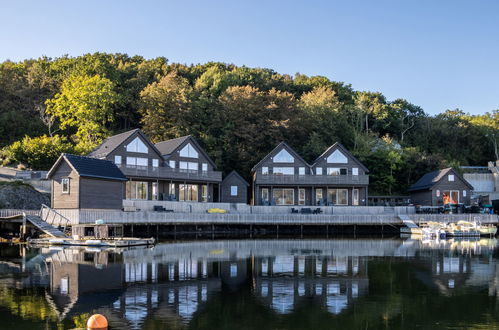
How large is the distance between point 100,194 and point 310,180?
23.4 metres

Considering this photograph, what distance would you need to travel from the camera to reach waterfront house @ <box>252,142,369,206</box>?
57531 mm

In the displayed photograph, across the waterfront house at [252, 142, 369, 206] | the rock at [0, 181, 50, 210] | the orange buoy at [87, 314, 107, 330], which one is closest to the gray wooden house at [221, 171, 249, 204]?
the waterfront house at [252, 142, 369, 206]

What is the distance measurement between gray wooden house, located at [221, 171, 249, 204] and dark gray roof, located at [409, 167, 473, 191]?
64.9 ft

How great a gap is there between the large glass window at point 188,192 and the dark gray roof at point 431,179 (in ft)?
82.4

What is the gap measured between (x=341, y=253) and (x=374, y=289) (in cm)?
1299

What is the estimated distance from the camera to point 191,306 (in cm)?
1725

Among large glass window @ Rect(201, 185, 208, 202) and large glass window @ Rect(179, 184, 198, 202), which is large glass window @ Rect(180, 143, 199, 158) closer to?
large glass window @ Rect(179, 184, 198, 202)

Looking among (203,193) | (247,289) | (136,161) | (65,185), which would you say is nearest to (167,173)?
(136,161)

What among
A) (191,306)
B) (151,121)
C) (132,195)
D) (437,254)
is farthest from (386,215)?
(191,306)

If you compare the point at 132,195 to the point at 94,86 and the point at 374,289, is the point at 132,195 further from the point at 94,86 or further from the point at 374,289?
the point at 374,289

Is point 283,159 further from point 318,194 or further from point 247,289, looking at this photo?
point 247,289

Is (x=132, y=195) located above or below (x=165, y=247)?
above

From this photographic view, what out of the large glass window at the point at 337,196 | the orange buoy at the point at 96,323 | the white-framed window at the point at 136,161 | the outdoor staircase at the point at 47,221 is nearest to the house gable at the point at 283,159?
the large glass window at the point at 337,196

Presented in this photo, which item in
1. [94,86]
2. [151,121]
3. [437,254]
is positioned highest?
[94,86]
